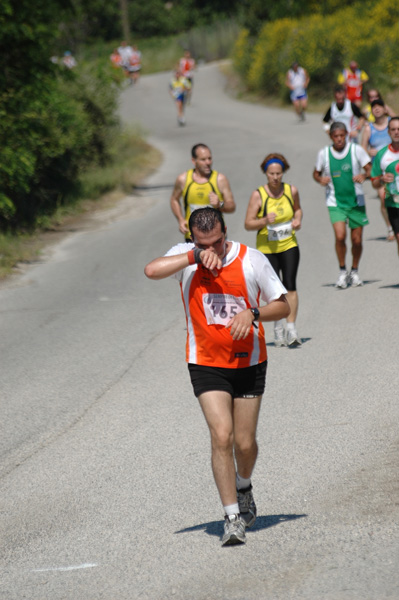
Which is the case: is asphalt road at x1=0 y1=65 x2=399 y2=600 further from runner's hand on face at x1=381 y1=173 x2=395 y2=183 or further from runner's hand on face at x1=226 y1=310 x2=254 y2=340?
runner's hand on face at x1=381 y1=173 x2=395 y2=183

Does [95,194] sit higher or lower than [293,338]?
lower

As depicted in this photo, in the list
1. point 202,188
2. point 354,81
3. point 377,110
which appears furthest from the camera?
point 354,81

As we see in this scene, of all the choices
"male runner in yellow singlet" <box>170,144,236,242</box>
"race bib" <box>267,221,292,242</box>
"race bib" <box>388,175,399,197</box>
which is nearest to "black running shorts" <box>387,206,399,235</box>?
"race bib" <box>388,175,399,197</box>

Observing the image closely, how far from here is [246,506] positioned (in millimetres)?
5578

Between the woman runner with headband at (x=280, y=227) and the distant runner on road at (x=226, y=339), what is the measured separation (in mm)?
4500

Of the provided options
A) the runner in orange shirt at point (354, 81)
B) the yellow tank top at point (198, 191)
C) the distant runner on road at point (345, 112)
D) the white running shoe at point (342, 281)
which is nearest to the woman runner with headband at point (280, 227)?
the yellow tank top at point (198, 191)

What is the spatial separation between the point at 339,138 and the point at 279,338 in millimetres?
2901

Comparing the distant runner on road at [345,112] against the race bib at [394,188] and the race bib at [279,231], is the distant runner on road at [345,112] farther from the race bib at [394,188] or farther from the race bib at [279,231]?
the race bib at [279,231]

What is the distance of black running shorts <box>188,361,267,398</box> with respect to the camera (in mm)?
5434

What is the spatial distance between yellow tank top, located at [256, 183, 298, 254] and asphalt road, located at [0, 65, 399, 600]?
104 centimetres

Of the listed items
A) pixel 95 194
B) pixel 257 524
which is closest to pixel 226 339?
pixel 257 524

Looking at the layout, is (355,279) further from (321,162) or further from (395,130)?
(395,130)

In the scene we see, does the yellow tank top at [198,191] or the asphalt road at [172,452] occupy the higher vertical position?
the yellow tank top at [198,191]

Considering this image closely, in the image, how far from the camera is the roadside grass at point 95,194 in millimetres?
17750
